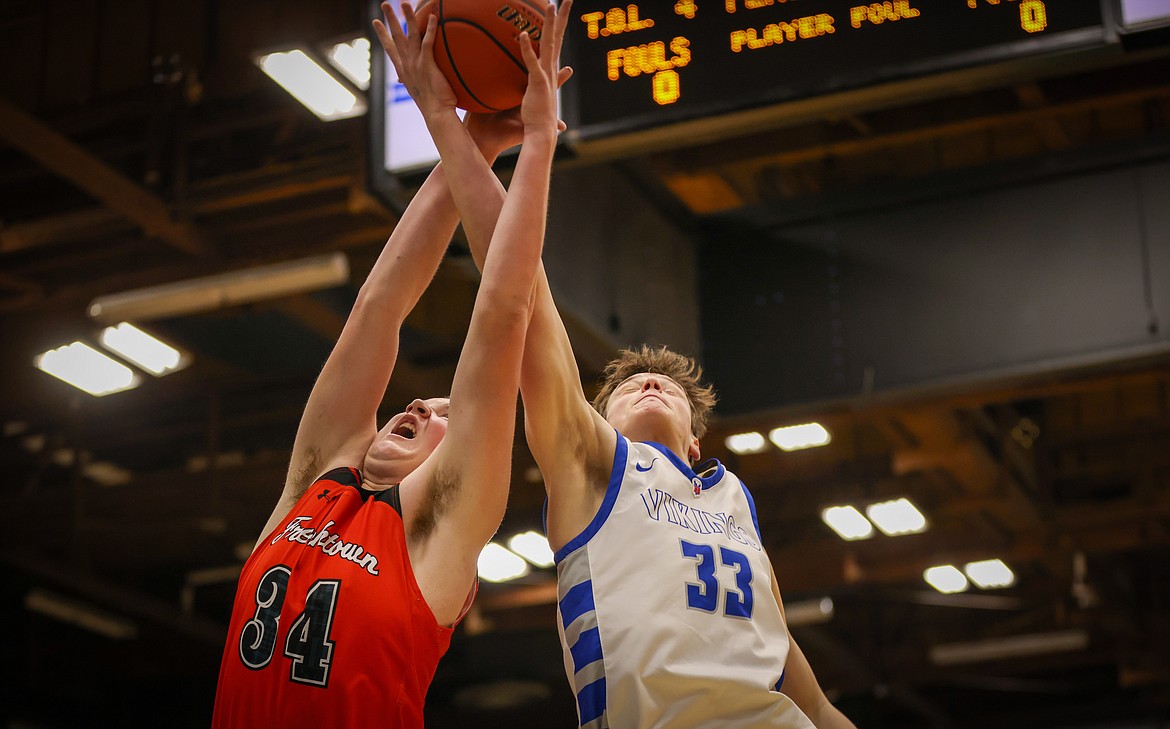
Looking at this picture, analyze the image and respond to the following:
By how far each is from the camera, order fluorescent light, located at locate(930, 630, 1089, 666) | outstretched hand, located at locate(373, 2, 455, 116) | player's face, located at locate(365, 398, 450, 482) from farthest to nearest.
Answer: fluorescent light, located at locate(930, 630, 1089, 666) < player's face, located at locate(365, 398, 450, 482) < outstretched hand, located at locate(373, 2, 455, 116)

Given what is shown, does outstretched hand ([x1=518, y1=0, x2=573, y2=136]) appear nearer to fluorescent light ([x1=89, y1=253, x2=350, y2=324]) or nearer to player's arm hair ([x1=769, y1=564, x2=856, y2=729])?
player's arm hair ([x1=769, y1=564, x2=856, y2=729])

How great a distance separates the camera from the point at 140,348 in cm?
848

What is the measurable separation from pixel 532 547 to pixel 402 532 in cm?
819

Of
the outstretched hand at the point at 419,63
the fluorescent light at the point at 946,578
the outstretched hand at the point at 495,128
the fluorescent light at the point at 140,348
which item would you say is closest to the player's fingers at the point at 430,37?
the outstretched hand at the point at 419,63

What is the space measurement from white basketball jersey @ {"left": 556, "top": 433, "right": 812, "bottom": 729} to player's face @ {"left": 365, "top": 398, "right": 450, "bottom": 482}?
407 mm

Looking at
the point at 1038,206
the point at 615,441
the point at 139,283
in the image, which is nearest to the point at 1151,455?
the point at 1038,206

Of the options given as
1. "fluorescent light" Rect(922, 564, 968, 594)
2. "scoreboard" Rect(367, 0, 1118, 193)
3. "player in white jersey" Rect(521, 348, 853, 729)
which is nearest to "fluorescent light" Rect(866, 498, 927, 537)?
"fluorescent light" Rect(922, 564, 968, 594)

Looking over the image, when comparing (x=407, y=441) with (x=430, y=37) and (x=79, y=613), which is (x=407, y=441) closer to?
(x=430, y=37)

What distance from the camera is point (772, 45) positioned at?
5207 millimetres

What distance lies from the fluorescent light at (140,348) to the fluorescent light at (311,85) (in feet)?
5.79

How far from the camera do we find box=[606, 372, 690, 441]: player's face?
11.4ft

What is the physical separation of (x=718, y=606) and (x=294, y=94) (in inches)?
195

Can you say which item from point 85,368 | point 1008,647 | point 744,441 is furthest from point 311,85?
point 1008,647

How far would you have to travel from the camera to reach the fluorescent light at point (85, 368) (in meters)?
8.57
